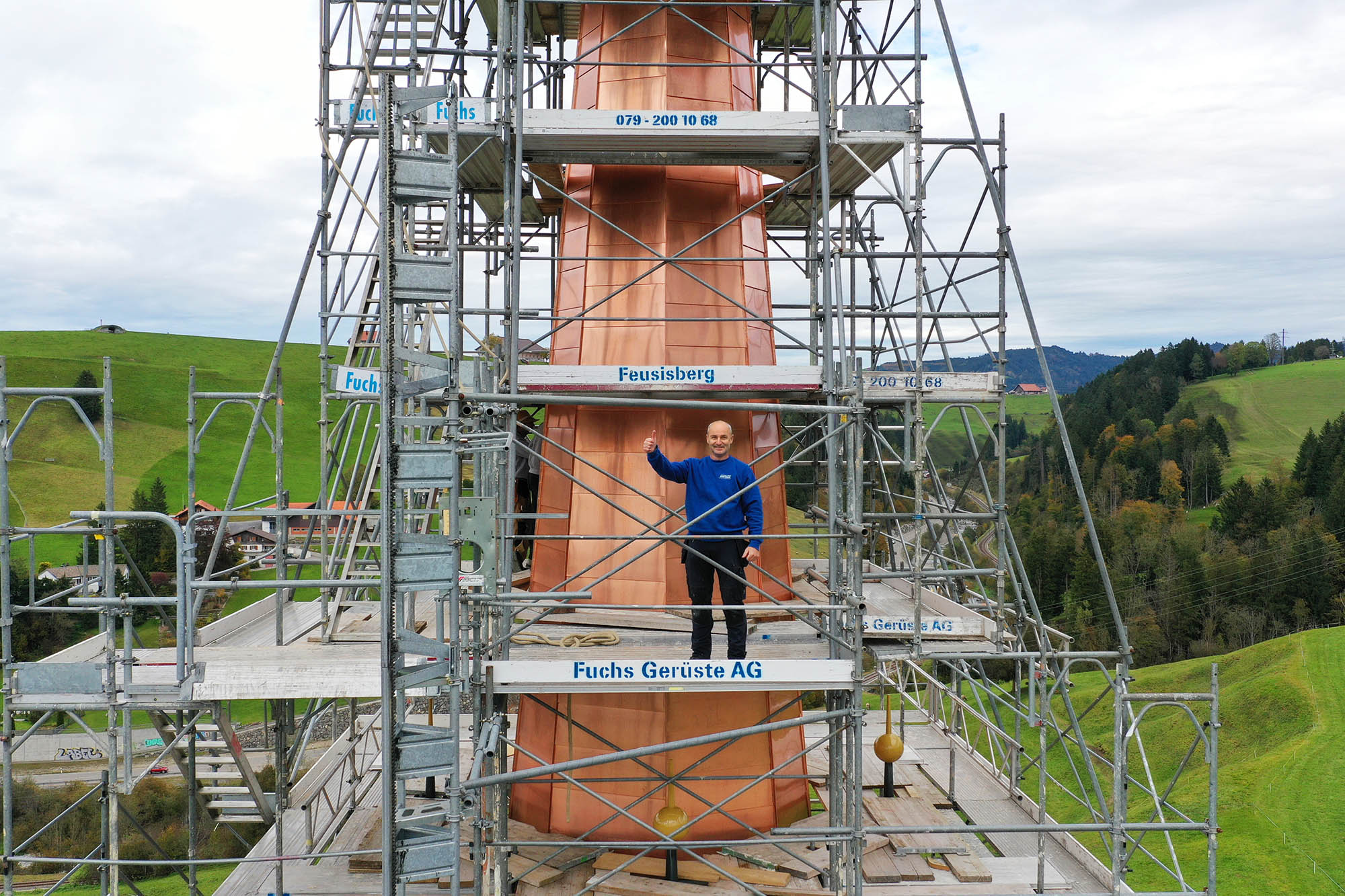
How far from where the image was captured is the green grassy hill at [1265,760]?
39719 mm

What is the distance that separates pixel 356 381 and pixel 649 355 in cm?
386

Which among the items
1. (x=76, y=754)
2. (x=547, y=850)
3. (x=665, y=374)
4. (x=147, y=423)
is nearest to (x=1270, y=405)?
(x=76, y=754)

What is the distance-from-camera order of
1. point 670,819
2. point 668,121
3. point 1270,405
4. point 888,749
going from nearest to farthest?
point 670,819 < point 668,121 < point 888,749 < point 1270,405

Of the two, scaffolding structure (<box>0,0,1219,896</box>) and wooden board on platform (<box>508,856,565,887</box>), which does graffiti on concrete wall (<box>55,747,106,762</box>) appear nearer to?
scaffolding structure (<box>0,0,1219,896</box>)

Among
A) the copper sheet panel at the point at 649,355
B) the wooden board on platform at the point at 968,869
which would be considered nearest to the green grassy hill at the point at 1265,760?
the wooden board on platform at the point at 968,869

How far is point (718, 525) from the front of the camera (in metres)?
10.3

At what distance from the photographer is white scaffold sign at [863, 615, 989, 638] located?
11820 mm

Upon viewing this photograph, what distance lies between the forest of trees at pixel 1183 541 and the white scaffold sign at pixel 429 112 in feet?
227

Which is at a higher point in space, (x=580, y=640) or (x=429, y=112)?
(x=429, y=112)

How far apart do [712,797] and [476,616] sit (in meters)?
4.81

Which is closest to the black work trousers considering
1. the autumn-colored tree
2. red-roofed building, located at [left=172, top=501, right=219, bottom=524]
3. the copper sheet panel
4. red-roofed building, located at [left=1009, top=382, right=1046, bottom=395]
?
the copper sheet panel

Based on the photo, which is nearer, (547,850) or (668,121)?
(668,121)

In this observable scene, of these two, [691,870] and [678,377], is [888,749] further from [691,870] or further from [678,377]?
[678,377]

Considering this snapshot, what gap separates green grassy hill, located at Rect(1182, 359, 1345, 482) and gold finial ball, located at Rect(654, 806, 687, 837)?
115041 millimetres
